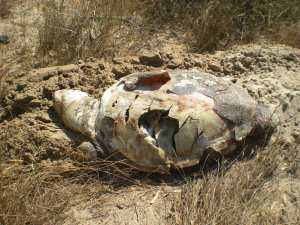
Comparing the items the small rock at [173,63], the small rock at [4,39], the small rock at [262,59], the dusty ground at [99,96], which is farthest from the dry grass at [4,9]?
the small rock at [262,59]

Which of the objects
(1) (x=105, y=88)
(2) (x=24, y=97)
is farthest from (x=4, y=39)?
(1) (x=105, y=88)

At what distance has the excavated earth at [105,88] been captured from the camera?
2326mm

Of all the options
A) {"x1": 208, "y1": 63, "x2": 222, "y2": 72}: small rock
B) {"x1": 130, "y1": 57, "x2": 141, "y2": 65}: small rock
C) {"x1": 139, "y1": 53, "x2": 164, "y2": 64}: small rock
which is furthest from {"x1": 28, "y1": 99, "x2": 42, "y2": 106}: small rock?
{"x1": 208, "y1": 63, "x2": 222, "y2": 72}: small rock

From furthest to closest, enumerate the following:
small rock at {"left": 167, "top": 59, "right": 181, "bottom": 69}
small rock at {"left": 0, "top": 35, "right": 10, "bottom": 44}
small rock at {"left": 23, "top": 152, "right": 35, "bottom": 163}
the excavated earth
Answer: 1. small rock at {"left": 0, "top": 35, "right": 10, "bottom": 44}
2. small rock at {"left": 167, "top": 59, "right": 181, "bottom": 69}
3. small rock at {"left": 23, "top": 152, "right": 35, "bottom": 163}
4. the excavated earth

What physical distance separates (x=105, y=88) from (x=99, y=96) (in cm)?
16

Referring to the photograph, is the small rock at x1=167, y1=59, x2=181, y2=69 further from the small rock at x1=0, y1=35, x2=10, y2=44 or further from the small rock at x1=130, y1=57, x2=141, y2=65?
the small rock at x1=0, y1=35, x2=10, y2=44

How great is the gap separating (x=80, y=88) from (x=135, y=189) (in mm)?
1554

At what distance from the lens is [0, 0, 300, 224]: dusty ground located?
87.5 inches

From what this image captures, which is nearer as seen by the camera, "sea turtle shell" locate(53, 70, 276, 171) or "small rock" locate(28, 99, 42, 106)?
"sea turtle shell" locate(53, 70, 276, 171)

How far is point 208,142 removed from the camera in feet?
7.31

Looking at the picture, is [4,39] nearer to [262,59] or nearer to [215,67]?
[215,67]

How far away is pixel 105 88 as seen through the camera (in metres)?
3.35

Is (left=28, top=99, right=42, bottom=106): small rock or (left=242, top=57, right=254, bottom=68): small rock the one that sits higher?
(left=242, top=57, right=254, bottom=68): small rock

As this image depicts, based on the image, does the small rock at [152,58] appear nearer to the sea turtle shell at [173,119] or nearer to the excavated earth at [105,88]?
the excavated earth at [105,88]
